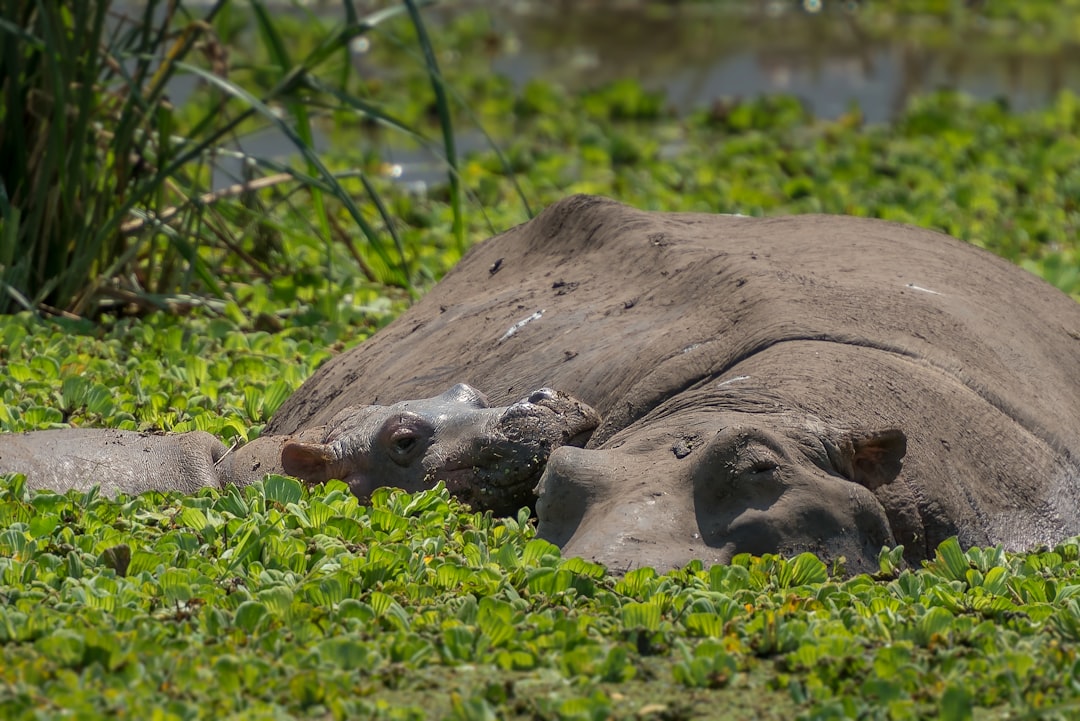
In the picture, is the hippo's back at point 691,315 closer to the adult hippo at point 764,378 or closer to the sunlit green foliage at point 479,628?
the adult hippo at point 764,378

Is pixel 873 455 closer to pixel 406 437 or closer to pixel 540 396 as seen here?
pixel 540 396

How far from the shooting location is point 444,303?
18.5 feet

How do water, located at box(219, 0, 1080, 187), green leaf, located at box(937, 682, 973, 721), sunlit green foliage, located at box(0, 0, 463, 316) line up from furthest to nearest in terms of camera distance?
1. water, located at box(219, 0, 1080, 187)
2. sunlit green foliage, located at box(0, 0, 463, 316)
3. green leaf, located at box(937, 682, 973, 721)

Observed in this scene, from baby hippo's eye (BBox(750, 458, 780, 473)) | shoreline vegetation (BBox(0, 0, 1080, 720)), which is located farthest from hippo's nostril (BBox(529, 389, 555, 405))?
baby hippo's eye (BBox(750, 458, 780, 473))

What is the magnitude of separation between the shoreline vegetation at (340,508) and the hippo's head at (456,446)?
6.9 inches

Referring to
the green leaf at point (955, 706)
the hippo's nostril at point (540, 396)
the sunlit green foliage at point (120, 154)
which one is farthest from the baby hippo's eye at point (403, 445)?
the green leaf at point (955, 706)

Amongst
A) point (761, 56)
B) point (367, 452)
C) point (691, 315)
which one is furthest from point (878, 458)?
point (761, 56)

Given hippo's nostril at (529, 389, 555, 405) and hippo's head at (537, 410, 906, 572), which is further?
hippo's nostril at (529, 389, 555, 405)

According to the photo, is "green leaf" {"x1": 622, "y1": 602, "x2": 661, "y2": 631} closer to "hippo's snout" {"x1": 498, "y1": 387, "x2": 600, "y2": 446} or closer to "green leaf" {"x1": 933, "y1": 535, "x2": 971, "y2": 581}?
"green leaf" {"x1": 933, "y1": 535, "x2": 971, "y2": 581}

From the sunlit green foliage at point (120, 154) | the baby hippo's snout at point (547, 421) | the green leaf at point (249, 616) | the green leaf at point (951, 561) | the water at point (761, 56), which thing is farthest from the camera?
the water at point (761, 56)

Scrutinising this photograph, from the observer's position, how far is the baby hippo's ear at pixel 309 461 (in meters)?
4.52

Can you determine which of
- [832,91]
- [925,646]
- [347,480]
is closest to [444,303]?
[347,480]

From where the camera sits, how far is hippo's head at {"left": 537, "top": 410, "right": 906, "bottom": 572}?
12.0 feet

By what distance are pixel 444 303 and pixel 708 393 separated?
68.5 inches
